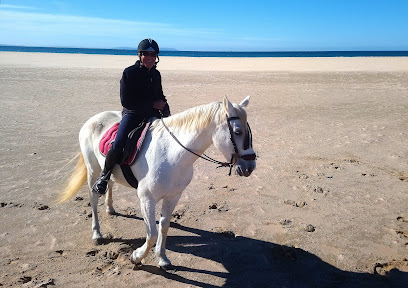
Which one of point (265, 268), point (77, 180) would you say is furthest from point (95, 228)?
point (265, 268)

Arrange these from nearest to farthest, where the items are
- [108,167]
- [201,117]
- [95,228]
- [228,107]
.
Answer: [228,107] < [201,117] < [108,167] < [95,228]

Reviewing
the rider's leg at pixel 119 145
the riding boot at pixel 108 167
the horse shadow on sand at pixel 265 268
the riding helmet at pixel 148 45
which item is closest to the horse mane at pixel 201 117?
the rider's leg at pixel 119 145

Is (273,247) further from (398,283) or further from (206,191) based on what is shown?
(206,191)

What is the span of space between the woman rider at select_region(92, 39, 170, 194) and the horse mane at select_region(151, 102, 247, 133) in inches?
20.0

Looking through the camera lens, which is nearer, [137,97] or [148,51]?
[148,51]

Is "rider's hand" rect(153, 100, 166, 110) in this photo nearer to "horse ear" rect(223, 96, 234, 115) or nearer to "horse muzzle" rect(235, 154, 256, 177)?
"horse ear" rect(223, 96, 234, 115)

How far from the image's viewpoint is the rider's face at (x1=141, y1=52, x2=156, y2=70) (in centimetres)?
383

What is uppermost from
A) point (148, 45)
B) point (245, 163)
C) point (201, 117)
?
point (148, 45)

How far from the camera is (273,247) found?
4262 millimetres

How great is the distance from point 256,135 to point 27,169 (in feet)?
20.9

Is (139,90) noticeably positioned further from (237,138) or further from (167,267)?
(167,267)

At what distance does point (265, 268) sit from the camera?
3842 millimetres

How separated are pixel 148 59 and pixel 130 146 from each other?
43.7 inches

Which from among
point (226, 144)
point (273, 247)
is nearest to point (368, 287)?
point (273, 247)
